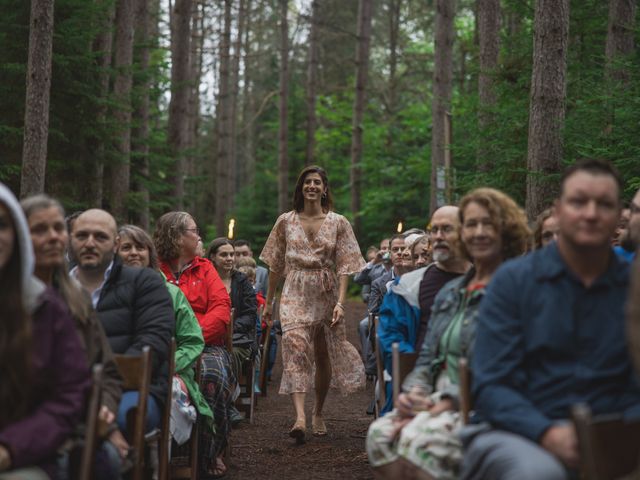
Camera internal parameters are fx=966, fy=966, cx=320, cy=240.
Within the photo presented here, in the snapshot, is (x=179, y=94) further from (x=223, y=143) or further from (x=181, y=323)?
(x=181, y=323)

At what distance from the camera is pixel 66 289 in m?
4.50

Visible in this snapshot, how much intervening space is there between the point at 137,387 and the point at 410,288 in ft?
5.85

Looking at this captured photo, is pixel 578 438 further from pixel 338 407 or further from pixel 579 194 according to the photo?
pixel 338 407

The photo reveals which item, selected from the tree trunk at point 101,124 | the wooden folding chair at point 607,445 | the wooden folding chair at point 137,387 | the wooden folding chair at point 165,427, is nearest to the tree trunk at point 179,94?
the tree trunk at point 101,124

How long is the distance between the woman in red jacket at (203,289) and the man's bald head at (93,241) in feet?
7.23

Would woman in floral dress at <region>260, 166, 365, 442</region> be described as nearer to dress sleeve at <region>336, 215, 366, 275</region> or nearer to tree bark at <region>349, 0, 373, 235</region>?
dress sleeve at <region>336, 215, 366, 275</region>

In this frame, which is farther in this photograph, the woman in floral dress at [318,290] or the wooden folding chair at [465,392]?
the woman in floral dress at [318,290]

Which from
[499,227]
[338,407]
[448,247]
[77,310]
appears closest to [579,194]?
[499,227]

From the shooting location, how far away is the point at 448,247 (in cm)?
585

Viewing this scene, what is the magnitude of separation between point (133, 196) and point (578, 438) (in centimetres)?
1561

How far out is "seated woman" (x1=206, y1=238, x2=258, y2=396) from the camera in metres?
10.1

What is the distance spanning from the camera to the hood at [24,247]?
12.0ft

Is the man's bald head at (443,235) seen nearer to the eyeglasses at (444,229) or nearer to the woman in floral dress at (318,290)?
the eyeglasses at (444,229)

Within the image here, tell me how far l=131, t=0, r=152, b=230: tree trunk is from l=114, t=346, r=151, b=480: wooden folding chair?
12.0 m
